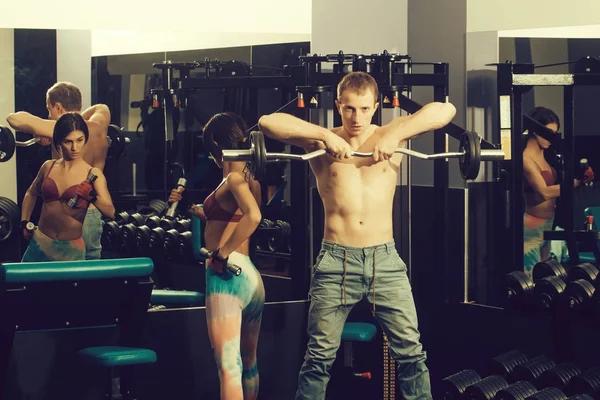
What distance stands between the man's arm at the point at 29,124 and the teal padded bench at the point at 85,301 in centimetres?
86

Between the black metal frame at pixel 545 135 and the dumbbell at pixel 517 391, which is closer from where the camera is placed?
the dumbbell at pixel 517 391

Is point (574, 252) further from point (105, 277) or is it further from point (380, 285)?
point (105, 277)

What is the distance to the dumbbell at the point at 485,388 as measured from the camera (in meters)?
4.92

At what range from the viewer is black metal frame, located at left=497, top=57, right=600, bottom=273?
5477 mm

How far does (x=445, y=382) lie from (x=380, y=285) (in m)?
0.88

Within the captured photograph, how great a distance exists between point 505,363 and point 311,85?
1.64 m

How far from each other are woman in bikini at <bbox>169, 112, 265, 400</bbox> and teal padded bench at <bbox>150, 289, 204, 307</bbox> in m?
0.54

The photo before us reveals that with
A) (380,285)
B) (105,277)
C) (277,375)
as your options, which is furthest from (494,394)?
(105,277)

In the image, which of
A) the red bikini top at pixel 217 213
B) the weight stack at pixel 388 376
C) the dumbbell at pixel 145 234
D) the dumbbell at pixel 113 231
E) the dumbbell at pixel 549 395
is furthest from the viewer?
the weight stack at pixel 388 376

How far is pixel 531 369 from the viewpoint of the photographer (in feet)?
16.5

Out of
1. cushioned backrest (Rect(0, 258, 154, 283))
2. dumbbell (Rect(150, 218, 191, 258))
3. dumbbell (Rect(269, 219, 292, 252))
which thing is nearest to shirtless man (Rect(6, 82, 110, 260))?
dumbbell (Rect(150, 218, 191, 258))

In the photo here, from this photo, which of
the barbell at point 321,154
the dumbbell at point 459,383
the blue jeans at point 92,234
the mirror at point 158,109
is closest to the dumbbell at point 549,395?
the dumbbell at point 459,383

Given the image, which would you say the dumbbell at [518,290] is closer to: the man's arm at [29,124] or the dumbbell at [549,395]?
the dumbbell at [549,395]

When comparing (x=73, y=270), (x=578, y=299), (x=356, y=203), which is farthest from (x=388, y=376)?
(x=73, y=270)
